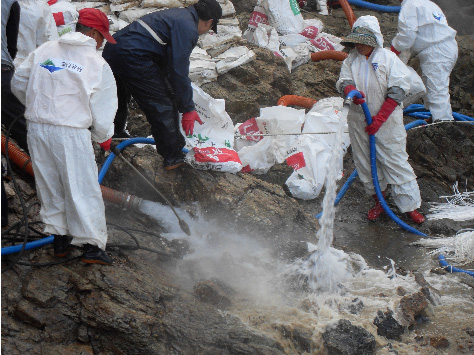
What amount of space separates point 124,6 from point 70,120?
3730 mm

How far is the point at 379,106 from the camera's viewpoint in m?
5.46

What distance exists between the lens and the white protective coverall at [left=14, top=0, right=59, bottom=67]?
14.4ft

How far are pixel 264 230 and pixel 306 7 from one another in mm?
5642

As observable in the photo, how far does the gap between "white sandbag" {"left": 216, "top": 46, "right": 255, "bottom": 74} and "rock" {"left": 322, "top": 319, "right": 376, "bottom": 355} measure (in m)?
3.71

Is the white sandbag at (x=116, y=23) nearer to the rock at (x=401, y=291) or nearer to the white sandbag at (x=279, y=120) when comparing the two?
the white sandbag at (x=279, y=120)

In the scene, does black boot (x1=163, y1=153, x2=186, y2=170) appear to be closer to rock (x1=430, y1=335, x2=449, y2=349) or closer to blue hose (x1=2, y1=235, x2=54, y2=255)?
blue hose (x1=2, y1=235, x2=54, y2=255)

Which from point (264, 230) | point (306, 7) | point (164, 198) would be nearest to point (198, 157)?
point (164, 198)

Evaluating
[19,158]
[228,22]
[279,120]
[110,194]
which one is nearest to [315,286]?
[110,194]

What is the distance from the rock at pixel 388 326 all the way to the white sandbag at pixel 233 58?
11.9ft

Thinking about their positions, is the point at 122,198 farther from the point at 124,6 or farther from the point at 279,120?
the point at 124,6

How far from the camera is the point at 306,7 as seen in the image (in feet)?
30.0

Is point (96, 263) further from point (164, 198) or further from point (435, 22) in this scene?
point (435, 22)

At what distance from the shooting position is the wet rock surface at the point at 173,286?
3355mm

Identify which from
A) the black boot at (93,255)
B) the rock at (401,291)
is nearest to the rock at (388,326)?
the rock at (401,291)
